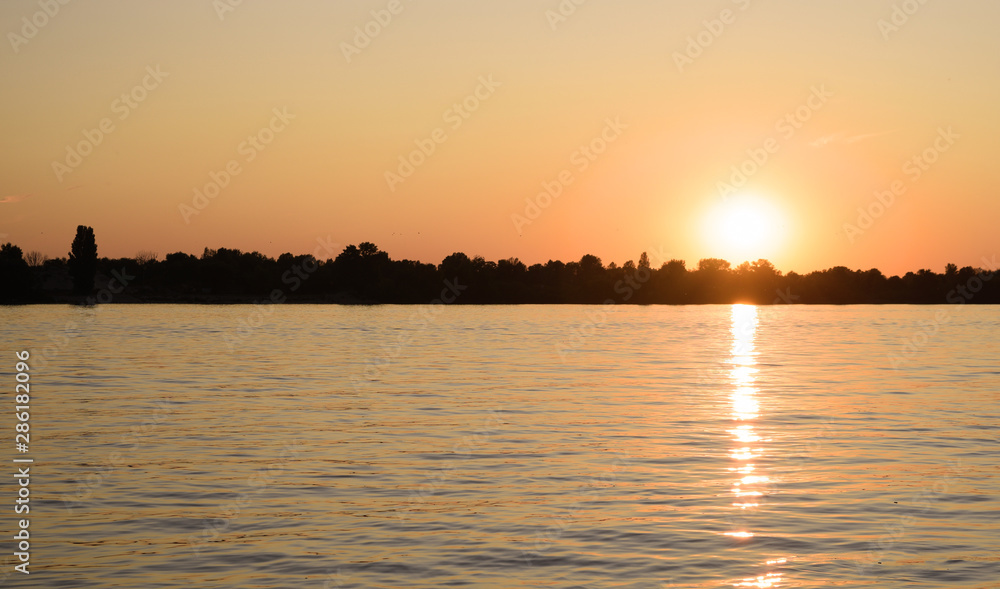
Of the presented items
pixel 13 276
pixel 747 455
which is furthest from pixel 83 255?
pixel 747 455

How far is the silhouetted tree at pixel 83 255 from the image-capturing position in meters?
192

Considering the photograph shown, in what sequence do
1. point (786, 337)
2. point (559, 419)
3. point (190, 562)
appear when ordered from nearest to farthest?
point (190, 562)
point (559, 419)
point (786, 337)

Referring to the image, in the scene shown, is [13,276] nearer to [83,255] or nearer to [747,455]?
[83,255]

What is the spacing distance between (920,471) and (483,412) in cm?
1539

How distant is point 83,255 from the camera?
194500 mm

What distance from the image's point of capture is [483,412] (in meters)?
34.4

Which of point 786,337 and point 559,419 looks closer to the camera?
point 559,419

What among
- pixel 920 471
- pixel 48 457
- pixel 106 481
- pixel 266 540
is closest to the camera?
pixel 266 540

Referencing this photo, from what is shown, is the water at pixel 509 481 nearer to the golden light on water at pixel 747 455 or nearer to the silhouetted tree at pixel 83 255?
the golden light on water at pixel 747 455

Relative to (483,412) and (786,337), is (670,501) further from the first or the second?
(786,337)

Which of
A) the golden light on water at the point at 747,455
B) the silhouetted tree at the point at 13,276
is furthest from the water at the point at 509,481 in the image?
the silhouetted tree at the point at 13,276

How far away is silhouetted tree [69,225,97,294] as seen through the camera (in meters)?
192

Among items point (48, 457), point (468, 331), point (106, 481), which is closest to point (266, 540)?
point (106, 481)

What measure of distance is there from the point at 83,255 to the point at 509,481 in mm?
191480
